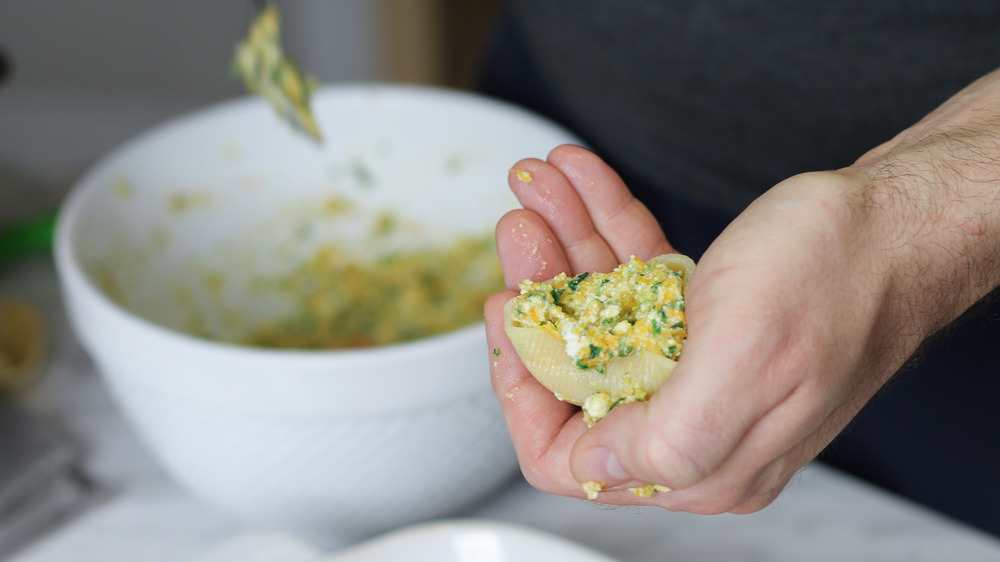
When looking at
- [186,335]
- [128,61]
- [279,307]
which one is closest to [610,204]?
[186,335]

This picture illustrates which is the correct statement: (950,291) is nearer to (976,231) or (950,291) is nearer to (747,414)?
(976,231)

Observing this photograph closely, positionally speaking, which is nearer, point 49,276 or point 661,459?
point 661,459

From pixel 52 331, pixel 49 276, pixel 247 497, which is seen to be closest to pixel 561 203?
pixel 247 497

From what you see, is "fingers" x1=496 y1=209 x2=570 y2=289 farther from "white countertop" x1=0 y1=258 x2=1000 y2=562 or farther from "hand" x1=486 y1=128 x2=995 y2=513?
"white countertop" x1=0 y1=258 x2=1000 y2=562

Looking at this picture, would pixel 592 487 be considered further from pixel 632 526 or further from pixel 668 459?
pixel 632 526

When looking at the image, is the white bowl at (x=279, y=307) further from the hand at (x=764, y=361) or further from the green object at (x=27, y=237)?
the green object at (x=27, y=237)
